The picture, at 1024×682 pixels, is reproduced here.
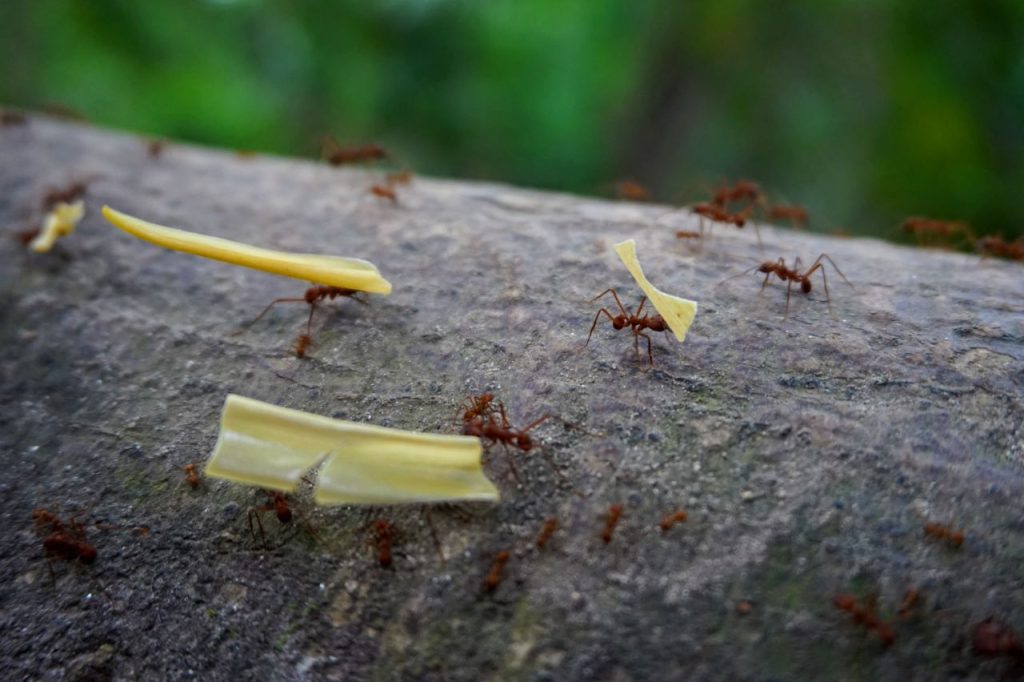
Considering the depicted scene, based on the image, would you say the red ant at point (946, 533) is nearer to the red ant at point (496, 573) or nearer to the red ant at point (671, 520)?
the red ant at point (671, 520)

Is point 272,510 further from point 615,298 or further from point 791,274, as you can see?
point 791,274

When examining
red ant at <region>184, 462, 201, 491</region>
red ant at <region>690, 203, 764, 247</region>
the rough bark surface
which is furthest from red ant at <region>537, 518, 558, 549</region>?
red ant at <region>690, 203, 764, 247</region>

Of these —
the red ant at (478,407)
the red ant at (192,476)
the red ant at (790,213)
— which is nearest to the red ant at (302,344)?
the red ant at (192,476)

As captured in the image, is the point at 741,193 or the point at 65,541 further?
the point at 741,193

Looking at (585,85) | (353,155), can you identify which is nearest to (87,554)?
(353,155)

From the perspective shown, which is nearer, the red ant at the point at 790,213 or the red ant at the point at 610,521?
the red ant at the point at 610,521

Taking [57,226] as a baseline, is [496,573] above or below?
below

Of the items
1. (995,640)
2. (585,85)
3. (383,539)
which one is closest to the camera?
(995,640)
